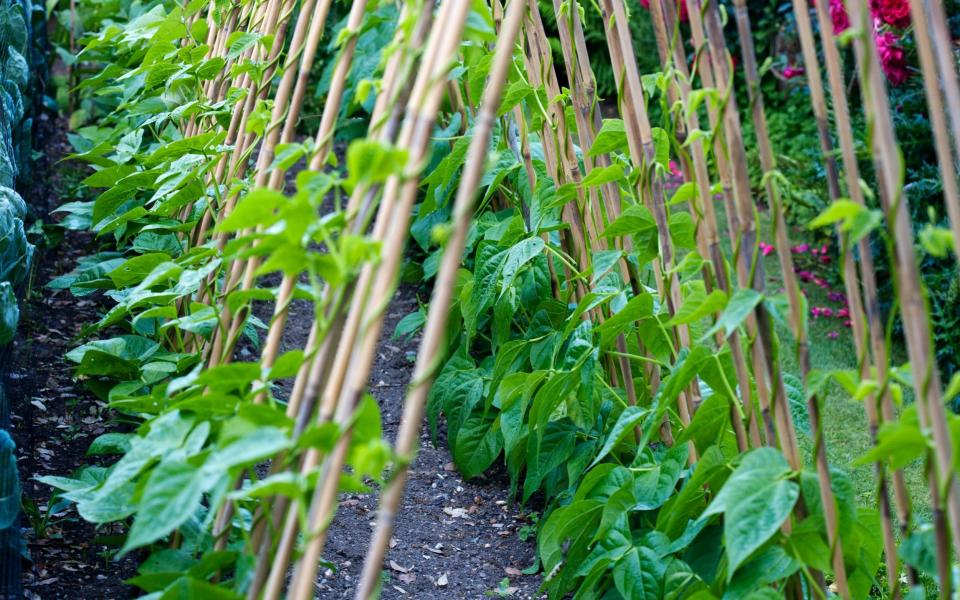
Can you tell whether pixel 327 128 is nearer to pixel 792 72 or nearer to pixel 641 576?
pixel 641 576

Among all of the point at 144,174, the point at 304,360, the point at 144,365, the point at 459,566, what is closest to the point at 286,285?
the point at 304,360

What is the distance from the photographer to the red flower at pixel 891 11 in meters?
3.62

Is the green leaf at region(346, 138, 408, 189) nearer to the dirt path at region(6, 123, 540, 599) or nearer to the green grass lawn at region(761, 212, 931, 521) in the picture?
the dirt path at region(6, 123, 540, 599)

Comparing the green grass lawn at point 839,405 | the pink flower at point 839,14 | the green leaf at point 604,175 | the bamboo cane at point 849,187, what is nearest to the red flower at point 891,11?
the pink flower at point 839,14

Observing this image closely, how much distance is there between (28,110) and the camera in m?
3.70

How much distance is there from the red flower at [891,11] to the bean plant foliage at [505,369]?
5.60 ft

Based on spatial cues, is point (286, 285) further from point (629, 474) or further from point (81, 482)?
point (629, 474)

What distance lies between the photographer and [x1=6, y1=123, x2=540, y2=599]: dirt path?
2.09 meters

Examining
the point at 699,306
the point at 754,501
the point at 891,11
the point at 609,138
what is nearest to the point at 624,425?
the point at 699,306

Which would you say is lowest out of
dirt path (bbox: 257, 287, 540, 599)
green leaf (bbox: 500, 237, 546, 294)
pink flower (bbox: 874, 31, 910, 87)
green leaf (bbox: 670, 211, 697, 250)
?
dirt path (bbox: 257, 287, 540, 599)

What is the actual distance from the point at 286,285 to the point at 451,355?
161 cm

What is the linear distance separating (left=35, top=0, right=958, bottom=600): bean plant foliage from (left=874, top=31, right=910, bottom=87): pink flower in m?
1.81

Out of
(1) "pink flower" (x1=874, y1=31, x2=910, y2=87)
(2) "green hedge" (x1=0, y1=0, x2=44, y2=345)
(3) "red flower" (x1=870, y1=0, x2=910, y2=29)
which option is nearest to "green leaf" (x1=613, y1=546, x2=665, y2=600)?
(2) "green hedge" (x1=0, y1=0, x2=44, y2=345)

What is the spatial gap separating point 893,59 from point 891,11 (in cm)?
27
